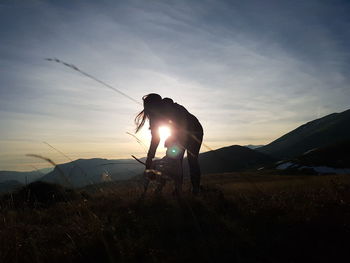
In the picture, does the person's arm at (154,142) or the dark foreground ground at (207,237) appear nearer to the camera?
the dark foreground ground at (207,237)

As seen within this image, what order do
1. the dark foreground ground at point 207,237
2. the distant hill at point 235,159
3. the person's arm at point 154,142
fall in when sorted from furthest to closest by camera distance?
the distant hill at point 235,159 < the person's arm at point 154,142 < the dark foreground ground at point 207,237

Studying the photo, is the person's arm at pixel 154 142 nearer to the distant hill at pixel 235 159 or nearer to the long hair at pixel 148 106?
the long hair at pixel 148 106

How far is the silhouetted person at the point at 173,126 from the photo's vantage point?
6426mm

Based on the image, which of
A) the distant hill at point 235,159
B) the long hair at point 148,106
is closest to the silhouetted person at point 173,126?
the long hair at point 148,106

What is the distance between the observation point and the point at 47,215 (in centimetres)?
614

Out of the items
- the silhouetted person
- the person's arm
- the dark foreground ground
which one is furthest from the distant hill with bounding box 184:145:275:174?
the dark foreground ground

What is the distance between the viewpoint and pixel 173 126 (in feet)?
22.2

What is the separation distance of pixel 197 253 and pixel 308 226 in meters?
1.58

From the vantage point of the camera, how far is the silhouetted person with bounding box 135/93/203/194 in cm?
643

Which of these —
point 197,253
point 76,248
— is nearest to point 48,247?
point 76,248

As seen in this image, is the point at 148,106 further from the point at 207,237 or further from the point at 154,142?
the point at 207,237

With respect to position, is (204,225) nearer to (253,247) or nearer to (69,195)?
(253,247)

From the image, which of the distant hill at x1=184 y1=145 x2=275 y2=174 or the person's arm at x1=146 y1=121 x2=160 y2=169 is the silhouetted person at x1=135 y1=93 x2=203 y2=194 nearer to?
the person's arm at x1=146 y1=121 x2=160 y2=169

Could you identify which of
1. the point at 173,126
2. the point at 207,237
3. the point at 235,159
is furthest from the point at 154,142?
the point at 235,159
